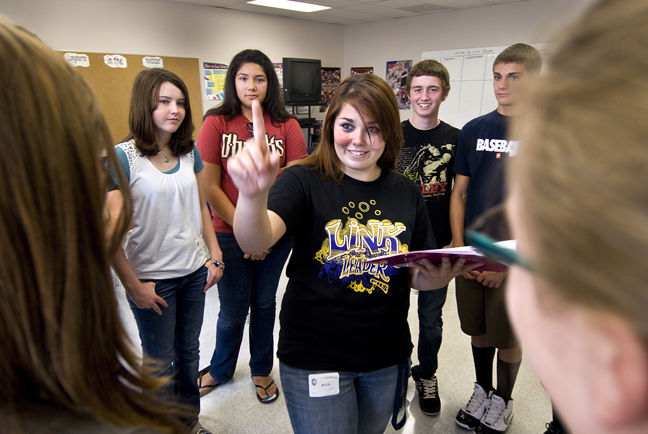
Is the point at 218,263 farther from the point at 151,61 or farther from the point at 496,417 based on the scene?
the point at 151,61

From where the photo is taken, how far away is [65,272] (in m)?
0.50

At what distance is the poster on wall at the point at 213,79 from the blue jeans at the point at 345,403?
5523 mm

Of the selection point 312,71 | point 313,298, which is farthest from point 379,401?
point 312,71

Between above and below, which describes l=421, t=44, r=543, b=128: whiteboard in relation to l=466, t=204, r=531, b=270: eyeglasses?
above

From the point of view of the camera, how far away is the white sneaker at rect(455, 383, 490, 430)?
2033mm

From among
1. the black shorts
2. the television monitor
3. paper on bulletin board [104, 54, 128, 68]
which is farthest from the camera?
the television monitor

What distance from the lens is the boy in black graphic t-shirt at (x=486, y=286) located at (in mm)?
1896

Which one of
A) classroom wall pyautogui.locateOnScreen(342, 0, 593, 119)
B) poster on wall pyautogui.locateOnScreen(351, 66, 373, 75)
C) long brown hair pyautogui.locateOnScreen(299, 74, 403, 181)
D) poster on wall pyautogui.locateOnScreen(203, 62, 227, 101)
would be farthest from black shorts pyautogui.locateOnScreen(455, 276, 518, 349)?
poster on wall pyautogui.locateOnScreen(351, 66, 373, 75)

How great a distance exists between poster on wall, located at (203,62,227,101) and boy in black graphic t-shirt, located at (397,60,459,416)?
4511 mm

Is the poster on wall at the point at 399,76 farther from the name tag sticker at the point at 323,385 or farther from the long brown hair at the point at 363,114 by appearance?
the name tag sticker at the point at 323,385

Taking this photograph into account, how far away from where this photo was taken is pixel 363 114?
4.37ft

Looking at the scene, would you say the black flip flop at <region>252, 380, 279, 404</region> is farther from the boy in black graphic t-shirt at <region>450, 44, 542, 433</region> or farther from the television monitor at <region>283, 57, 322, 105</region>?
the television monitor at <region>283, 57, 322, 105</region>

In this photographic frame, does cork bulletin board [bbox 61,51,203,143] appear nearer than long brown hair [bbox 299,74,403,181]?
No

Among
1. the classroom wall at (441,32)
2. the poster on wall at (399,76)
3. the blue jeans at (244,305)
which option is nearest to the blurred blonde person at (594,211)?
the blue jeans at (244,305)
